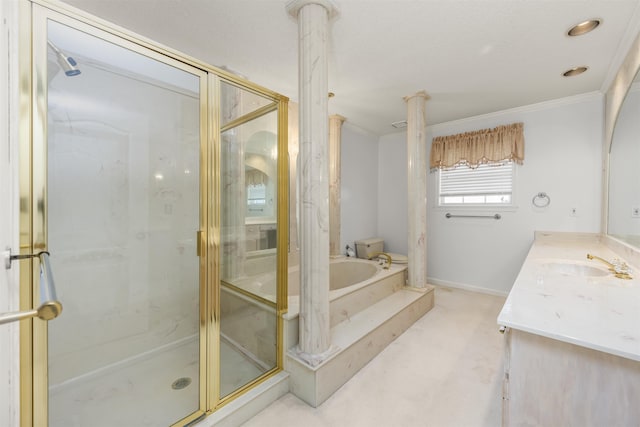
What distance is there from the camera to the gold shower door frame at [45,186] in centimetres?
90

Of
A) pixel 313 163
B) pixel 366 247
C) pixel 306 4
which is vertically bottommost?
pixel 366 247

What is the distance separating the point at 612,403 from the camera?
84cm

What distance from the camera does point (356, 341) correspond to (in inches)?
72.4

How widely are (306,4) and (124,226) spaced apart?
1.69 metres

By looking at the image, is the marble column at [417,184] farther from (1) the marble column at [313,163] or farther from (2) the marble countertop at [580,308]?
(1) the marble column at [313,163]

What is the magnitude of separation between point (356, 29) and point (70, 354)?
2.50 metres

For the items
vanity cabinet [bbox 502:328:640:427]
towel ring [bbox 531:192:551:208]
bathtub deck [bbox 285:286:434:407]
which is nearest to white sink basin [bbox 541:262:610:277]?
vanity cabinet [bbox 502:328:640:427]

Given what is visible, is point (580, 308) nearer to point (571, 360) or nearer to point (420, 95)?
point (571, 360)

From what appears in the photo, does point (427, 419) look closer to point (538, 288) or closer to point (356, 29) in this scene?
point (538, 288)

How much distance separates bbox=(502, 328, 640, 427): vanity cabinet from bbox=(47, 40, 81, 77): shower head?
6.80 ft

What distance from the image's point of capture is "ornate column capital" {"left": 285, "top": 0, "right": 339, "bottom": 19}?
1.52 metres

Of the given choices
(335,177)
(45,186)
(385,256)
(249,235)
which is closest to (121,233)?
(45,186)

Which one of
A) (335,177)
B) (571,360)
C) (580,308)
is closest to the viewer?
(571,360)

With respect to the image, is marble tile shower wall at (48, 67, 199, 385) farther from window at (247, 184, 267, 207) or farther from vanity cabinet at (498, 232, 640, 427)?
vanity cabinet at (498, 232, 640, 427)
